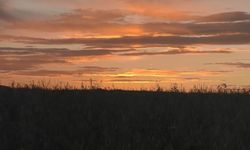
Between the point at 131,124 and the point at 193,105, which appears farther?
the point at 193,105

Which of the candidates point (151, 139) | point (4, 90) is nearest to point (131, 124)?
point (151, 139)

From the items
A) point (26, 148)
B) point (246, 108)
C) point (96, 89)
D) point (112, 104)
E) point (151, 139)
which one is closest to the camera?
point (26, 148)

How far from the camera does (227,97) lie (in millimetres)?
16641

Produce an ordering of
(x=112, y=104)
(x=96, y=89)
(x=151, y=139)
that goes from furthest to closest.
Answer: (x=96, y=89)
(x=112, y=104)
(x=151, y=139)

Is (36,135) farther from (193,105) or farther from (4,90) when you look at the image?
(193,105)

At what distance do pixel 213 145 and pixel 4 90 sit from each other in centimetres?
542

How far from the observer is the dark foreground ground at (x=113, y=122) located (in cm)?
1208

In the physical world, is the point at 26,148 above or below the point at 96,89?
below

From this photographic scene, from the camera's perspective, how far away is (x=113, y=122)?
1291 cm

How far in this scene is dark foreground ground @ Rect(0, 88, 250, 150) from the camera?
12.1 meters

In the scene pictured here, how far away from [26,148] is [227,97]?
7053mm

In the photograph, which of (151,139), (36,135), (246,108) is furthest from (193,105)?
(36,135)

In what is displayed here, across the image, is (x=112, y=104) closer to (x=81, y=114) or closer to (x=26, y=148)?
(x=81, y=114)

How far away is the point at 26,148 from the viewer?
1161 centimetres
